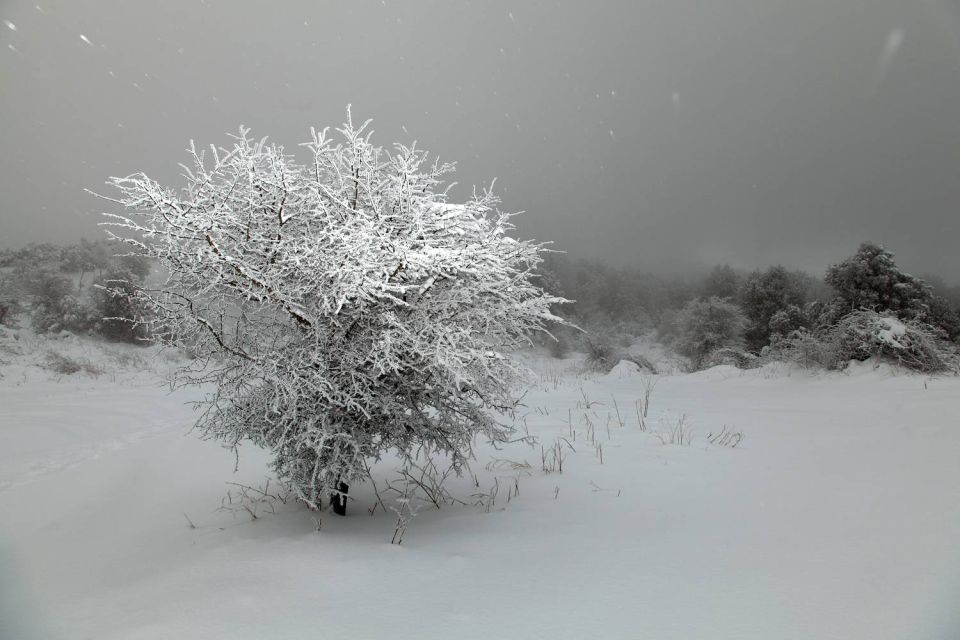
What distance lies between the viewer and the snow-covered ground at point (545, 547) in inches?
Result: 67.9

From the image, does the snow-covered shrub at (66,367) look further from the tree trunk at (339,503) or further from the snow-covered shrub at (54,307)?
the tree trunk at (339,503)

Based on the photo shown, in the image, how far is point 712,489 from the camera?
3207 millimetres

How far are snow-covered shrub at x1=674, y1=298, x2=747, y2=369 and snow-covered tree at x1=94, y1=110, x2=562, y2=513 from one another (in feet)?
79.2

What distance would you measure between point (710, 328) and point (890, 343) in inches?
699

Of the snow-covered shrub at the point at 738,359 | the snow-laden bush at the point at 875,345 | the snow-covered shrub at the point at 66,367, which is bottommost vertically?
the snow-covered shrub at the point at 66,367

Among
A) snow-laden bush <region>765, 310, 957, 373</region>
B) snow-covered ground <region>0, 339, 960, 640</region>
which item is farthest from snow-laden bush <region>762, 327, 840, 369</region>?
snow-covered ground <region>0, 339, 960, 640</region>

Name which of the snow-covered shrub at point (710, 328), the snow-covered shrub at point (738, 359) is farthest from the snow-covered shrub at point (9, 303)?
the snow-covered shrub at point (710, 328)

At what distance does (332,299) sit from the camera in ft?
8.93

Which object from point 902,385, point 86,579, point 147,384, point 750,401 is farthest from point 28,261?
point 902,385

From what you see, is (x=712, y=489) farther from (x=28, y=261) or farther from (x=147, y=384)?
(x=28, y=261)

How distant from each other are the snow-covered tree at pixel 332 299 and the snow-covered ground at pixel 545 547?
622mm

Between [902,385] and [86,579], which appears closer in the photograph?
[86,579]

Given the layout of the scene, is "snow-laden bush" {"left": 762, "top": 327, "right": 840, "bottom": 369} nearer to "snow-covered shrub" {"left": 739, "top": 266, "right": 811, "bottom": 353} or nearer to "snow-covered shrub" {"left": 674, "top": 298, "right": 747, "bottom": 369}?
"snow-covered shrub" {"left": 674, "top": 298, "right": 747, "bottom": 369}

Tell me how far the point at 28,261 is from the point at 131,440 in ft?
93.6
